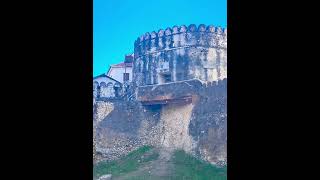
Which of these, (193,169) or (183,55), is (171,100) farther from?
(193,169)

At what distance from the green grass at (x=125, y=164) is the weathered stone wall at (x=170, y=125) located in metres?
0.36

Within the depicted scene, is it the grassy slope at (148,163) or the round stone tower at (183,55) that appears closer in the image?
the grassy slope at (148,163)

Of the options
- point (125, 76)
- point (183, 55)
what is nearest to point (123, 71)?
point (125, 76)

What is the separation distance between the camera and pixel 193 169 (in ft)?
63.5

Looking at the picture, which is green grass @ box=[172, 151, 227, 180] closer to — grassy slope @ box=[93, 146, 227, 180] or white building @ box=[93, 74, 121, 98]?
grassy slope @ box=[93, 146, 227, 180]

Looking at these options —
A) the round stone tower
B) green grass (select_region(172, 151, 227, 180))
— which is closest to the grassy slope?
green grass (select_region(172, 151, 227, 180))

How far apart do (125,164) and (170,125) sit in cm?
342

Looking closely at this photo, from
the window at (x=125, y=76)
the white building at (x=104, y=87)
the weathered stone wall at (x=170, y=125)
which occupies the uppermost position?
the window at (x=125, y=76)

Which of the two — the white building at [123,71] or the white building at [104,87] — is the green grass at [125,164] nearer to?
the white building at [104,87]

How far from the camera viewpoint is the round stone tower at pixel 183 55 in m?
21.5

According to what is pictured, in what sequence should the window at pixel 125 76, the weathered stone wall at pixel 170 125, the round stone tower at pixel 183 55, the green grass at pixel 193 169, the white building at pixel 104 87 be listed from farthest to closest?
the window at pixel 125 76
the white building at pixel 104 87
the round stone tower at pixel 183 55
the weathered stone wall at pixel 170 125
the green grass at pixel 193 169

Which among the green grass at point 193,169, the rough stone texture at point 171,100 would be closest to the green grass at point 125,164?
the rough stone texture at point 171,100

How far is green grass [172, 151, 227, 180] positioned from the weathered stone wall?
1.32 feet

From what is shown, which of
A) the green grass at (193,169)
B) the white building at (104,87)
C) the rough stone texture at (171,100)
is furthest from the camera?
the white building at (104,87)
